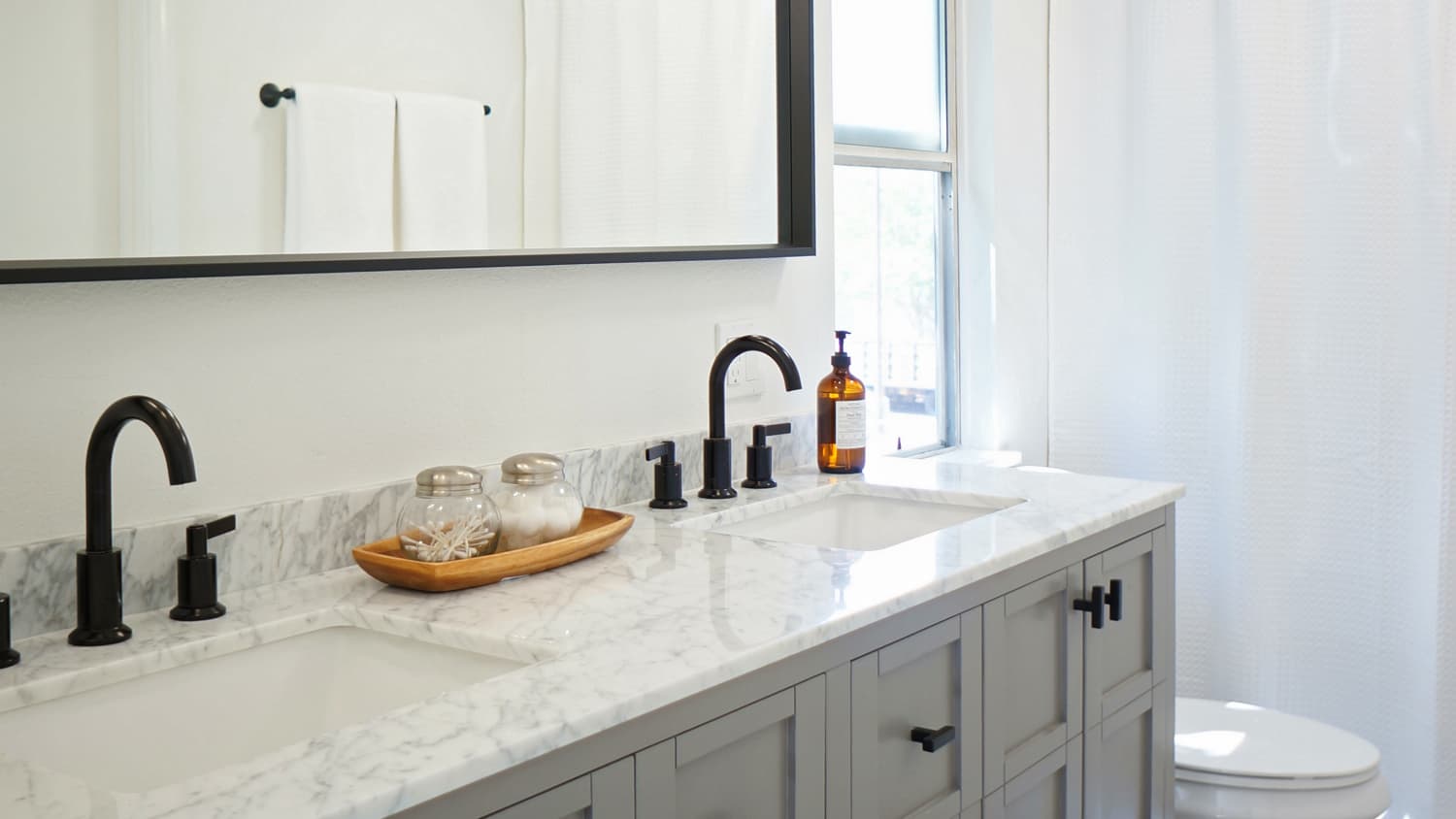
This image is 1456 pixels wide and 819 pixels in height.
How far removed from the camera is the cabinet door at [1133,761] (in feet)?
5.75

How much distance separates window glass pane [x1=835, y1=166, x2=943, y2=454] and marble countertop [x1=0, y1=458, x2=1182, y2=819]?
0.96m

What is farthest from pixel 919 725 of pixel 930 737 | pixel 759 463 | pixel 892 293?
pixel 892 293

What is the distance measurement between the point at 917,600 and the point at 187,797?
74cm

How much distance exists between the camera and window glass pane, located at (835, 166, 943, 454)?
2.65m

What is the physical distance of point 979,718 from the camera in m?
1.49

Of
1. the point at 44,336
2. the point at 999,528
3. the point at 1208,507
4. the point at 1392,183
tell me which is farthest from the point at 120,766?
the point at 1392,183

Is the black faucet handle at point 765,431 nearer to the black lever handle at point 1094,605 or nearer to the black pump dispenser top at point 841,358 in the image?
the black pump dispenser top at point 841,358

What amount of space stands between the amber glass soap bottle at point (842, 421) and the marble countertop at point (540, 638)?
0.34 metres

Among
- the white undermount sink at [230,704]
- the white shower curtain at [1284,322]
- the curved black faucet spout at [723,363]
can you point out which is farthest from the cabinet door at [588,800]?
the white shower curtain at [1284,322]

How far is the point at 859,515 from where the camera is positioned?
1.95m

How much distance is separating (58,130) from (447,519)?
523 mm

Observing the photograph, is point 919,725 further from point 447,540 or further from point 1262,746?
point 1262,746

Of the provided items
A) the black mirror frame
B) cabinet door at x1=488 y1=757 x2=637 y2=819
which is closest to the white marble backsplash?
the black mirror frame

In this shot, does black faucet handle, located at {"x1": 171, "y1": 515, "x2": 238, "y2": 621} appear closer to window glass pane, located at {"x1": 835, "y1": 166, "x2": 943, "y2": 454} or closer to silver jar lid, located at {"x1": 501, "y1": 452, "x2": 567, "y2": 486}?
silver jar lid, located at {"x1": 501, "y1": 452, "x2": 567, "y2": 486}
